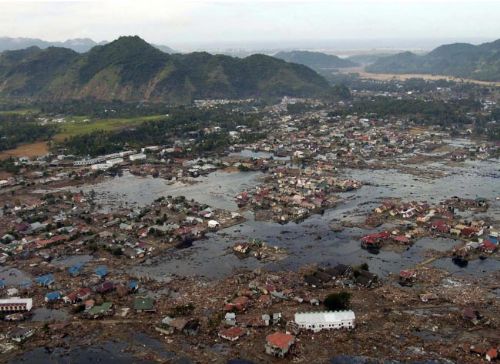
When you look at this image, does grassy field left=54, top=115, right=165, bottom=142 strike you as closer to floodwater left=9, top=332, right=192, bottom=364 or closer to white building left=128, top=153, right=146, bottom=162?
white building left=128, top=153, right=146, bottom=162

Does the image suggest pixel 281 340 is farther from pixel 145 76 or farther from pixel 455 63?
pixel 455 63

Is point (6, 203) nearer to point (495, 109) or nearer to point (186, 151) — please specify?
point (186, 151)

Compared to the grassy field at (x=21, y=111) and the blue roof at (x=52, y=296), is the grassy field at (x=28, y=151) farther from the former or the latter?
the blue roof at (x=52, y=296)

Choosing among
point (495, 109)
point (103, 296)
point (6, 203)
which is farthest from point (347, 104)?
point (103, 296)

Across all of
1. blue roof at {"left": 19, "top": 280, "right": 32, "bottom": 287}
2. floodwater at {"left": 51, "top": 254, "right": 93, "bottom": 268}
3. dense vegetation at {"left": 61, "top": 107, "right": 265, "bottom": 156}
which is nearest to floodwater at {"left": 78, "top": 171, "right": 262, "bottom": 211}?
floodwater at {"left": 51, "top": 254, "right": 93, "bottom": 268}

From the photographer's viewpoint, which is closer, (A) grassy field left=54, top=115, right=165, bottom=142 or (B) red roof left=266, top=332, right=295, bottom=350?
(B) red roof left=266, top=332, right=295, bottom=350

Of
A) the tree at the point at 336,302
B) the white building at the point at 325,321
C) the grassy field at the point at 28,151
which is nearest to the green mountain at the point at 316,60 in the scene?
the grassy field at the point at 28,151
